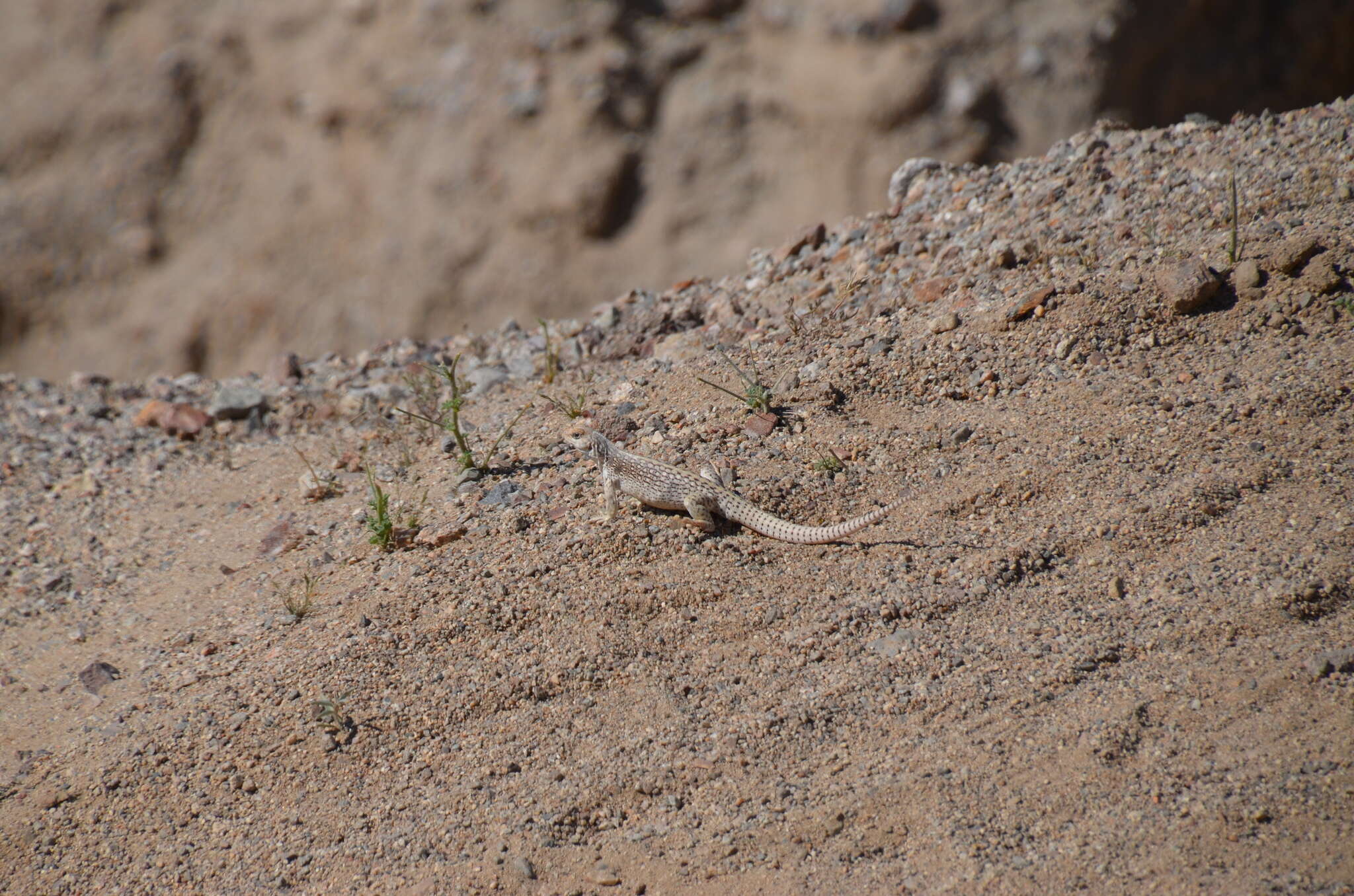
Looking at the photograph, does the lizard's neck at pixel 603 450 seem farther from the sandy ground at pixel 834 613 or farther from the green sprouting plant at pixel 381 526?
the green sprouting plant at pixel 381 526

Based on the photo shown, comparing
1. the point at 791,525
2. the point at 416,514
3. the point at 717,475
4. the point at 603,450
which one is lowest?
the point at 791,525

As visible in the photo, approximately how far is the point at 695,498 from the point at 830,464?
653 millimetres

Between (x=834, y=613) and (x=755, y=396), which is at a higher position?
(x=755, y=396)

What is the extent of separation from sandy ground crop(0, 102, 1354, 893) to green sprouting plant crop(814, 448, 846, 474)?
29mm

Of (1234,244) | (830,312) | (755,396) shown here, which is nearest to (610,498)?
(755,396)

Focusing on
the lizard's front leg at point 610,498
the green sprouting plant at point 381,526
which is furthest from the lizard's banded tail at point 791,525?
the green sprouting plant at point 381,526

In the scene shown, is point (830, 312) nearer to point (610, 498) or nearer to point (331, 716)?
point (610, 498)

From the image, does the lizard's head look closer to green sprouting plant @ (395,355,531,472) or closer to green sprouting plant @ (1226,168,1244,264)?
green sprouting plant @ (395,355,531,472)

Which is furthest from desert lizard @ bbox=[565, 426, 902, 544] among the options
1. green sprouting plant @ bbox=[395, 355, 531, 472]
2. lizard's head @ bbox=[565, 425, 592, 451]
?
green sprouting plant @ bbox=[395, 355, 531, 472]

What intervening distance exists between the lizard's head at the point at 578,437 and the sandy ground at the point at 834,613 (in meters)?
0.10

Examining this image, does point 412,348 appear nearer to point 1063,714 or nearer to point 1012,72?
point 1063,714

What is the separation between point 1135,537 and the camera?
146 inches

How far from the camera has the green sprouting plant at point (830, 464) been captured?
4.28m

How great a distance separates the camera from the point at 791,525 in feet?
13.0
